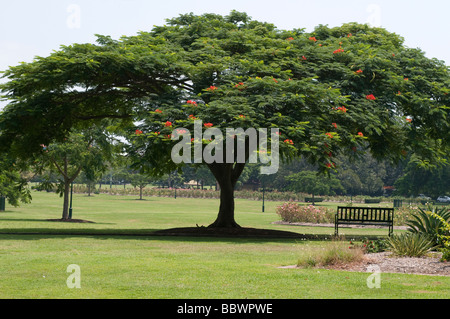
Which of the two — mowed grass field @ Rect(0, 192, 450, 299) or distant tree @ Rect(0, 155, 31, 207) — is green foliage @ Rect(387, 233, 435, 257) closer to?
mowed grass field @ Rect(0, 192, 450, 299)

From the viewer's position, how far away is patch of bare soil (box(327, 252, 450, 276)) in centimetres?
1330

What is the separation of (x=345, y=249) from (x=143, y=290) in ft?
19.2

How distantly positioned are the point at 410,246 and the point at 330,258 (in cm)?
259

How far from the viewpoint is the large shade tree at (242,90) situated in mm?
23328

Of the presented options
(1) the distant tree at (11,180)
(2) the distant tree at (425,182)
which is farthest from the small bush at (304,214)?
(2) the distant tree at (425,182)

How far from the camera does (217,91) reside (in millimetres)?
24125

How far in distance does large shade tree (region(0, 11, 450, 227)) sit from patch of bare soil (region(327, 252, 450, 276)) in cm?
800

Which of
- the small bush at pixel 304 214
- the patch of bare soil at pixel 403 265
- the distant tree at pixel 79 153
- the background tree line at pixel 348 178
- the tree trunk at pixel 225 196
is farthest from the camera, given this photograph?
the background tree line at pixel 348 178

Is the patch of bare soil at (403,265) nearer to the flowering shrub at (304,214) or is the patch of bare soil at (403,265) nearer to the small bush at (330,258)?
the small bush at (330,258)

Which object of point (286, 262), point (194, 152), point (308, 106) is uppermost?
point (308, 106)

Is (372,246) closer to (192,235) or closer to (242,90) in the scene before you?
(242,90)

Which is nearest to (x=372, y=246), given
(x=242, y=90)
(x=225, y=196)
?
(x=242, y=90)
